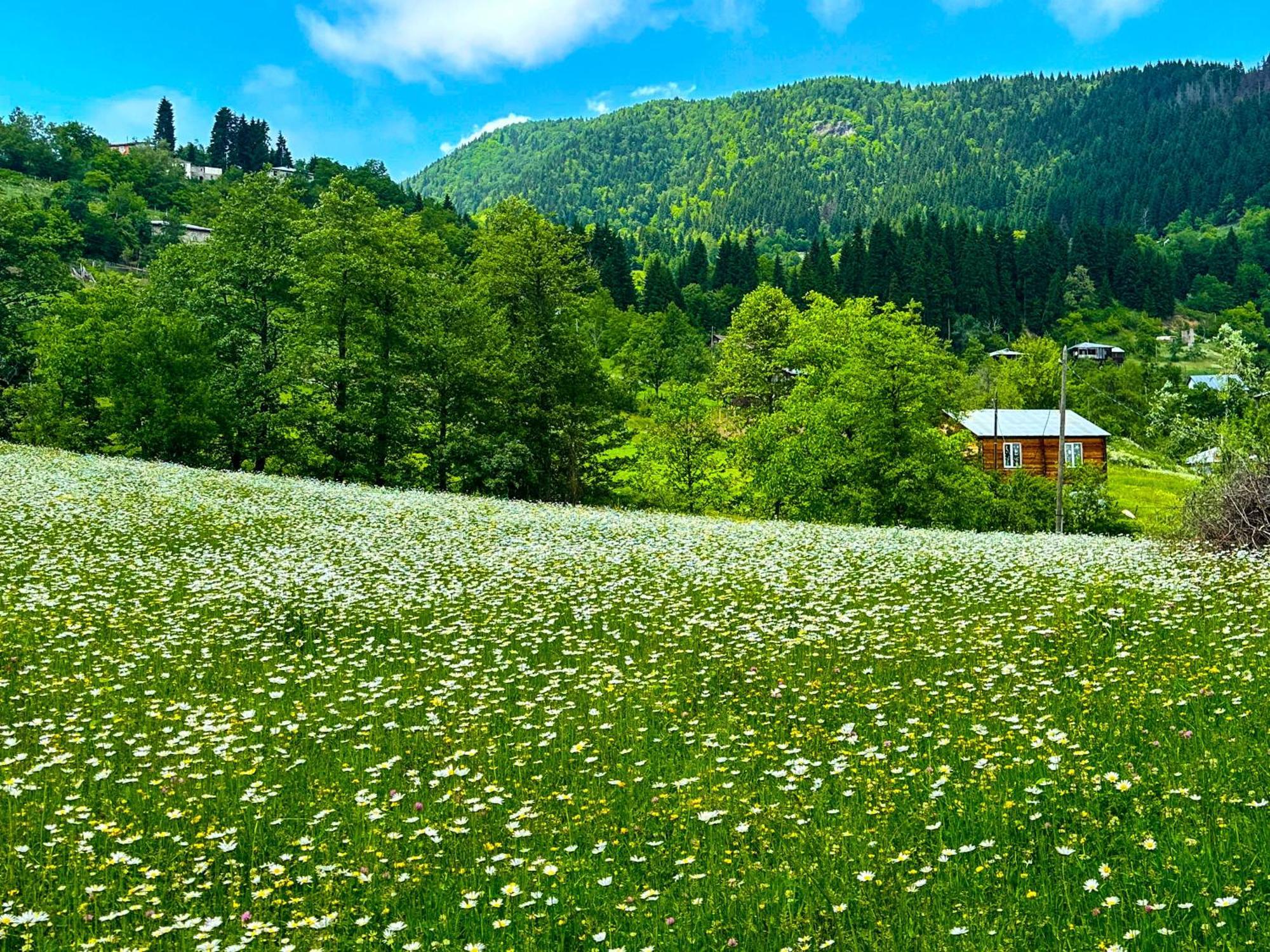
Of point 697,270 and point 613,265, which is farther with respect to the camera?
point 697,270

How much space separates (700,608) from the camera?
535 inches

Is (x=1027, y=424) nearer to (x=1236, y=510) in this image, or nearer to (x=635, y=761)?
(x=1236, y=510)

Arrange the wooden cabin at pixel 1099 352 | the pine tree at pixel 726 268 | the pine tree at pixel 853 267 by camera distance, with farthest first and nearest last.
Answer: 1. the pine tree at pixel 726 268
2. the pine tree at pixel 853 267
3. the wooden cabin at pixel 1099 352

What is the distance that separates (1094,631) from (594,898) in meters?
8.36

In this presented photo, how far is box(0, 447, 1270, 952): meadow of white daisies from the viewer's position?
5.14 m

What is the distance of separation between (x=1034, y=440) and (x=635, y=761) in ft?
278

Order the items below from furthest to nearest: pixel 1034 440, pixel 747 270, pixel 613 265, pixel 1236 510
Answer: pixel 747 270 → pixel 613 265 → pixel 1034 440 → pixel 1236 510

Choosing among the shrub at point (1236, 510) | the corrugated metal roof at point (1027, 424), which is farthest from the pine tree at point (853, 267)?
the shrub at point (1236, 510)

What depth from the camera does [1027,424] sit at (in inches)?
3332

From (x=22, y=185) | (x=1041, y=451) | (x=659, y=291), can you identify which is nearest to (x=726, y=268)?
(x=659, y=291)

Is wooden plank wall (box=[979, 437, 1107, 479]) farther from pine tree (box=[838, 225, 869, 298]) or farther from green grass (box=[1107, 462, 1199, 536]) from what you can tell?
pine tree (box=[838, 225, 869, 298])

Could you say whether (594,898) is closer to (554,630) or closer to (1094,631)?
(554,630)

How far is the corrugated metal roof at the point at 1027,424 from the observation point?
266ft

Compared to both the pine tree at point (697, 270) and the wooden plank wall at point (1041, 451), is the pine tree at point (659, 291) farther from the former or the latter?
the wooden plank wall at point (1041, 451)
